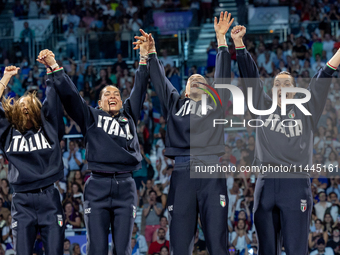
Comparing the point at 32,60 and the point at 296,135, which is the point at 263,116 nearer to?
the point at 296,135

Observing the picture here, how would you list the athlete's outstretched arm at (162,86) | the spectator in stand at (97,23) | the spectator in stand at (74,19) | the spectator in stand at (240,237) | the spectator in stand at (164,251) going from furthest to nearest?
the spectator in stand at (74,19)
the spectator in stand at (97,23)
the spectator in stand at (240,237)
the spectator in stand at (164,251)
the athlete's outstretched arm at (162,86)

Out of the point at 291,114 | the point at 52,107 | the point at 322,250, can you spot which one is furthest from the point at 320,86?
the point at 322,250

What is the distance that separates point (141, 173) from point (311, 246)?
3271 millimetres

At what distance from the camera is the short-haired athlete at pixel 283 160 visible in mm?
4691

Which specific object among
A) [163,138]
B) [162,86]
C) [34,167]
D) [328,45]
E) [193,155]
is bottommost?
[163,138]

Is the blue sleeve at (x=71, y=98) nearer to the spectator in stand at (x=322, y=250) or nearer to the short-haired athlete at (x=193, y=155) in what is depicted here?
the short-haired athlete at (x=193, y=155)

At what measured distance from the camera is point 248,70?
16.5 ft

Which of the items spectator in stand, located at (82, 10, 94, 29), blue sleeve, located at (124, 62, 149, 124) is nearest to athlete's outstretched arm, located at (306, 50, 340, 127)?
blue sleeve, located at (124, 62, 149, 124)

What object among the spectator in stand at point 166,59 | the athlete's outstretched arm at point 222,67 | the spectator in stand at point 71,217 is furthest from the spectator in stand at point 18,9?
the athlete's outstretched arm at point 222,67

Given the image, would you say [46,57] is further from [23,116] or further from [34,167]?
[34,167]

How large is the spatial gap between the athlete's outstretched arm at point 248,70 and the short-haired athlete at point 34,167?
1812 millimetres

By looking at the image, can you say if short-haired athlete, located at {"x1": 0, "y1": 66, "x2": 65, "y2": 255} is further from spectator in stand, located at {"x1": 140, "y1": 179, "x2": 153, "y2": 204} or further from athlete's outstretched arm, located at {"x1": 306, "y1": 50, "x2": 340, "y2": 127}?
spectator in stand, located at {"x1": 140, "y1": 179, "x2": 153, "y2": 204}

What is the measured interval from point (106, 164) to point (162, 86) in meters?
1.00

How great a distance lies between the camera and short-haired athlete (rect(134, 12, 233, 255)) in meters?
4.62
